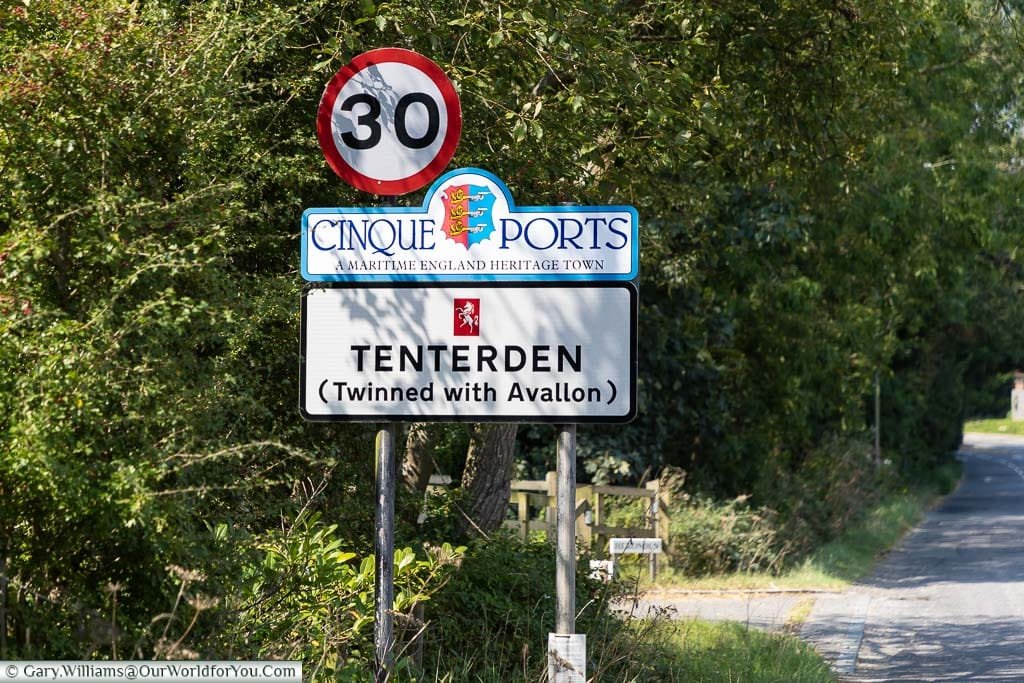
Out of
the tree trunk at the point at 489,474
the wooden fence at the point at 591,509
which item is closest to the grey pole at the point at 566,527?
the tree trunk at the point at 489,474

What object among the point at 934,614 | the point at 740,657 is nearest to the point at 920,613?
the point at 934,614

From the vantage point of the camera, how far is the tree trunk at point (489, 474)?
1003cm

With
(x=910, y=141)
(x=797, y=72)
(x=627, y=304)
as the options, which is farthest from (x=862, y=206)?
(x=627, y=304)

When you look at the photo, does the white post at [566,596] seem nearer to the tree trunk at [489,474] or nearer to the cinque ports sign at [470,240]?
the cinque ports sign at [470,240]

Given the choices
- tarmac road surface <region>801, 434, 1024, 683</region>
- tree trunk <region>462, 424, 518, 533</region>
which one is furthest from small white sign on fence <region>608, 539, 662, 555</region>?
tree trunk <region>462, 424, 518, 533</region>

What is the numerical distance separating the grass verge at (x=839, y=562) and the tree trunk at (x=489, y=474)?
22.7 ft

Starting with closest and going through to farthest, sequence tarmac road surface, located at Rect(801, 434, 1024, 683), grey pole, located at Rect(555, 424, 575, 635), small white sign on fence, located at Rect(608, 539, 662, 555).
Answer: grey pole, located at Rect(555, 424, 575, 635) → tarmac road surface, located at Rect(801, 434, 1024, 683) → small white sign on fence, located at Rect(608, 539, 662, 555)

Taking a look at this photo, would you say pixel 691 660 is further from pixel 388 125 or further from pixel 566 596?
pixel 388 125

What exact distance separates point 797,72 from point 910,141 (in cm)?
755

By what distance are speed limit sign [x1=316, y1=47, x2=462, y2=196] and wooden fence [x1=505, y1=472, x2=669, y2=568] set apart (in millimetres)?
8816

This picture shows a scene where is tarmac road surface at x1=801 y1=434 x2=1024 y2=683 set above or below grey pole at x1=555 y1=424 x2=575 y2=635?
below

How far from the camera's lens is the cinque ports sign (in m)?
5.88

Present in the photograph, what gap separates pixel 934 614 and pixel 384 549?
10.7 meters

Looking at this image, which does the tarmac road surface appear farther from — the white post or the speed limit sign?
the speed limit sign
